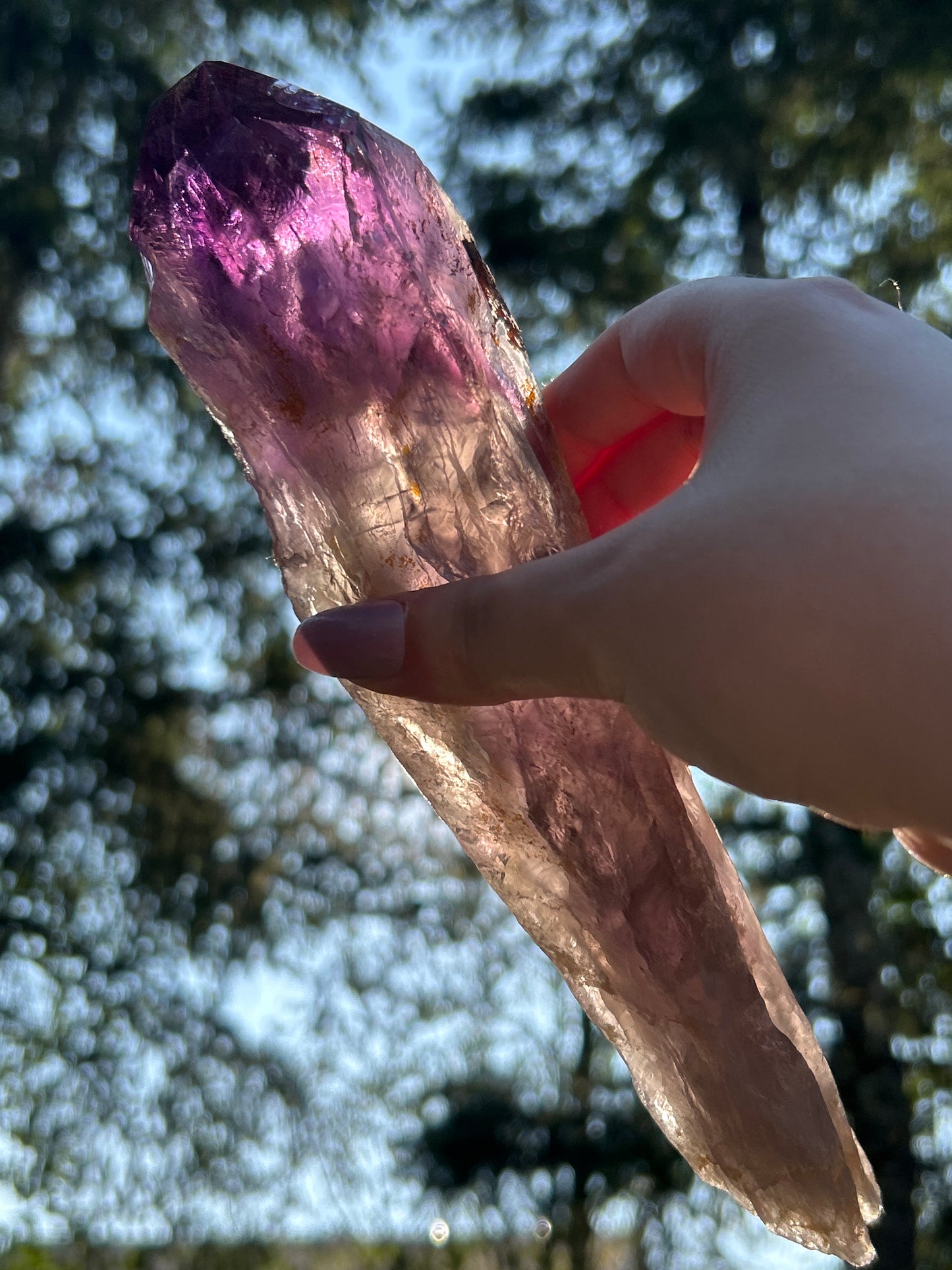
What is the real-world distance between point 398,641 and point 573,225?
4.26 metres

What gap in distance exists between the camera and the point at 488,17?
4812 mm

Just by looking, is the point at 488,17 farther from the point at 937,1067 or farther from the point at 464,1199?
the point at 464,1199

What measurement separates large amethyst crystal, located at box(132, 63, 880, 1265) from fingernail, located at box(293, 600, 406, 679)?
0.36 ft

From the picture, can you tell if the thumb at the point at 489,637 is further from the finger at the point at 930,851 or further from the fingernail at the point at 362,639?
the finger at the point at 930,851

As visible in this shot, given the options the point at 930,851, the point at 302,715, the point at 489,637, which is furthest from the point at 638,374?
the point at 302,715

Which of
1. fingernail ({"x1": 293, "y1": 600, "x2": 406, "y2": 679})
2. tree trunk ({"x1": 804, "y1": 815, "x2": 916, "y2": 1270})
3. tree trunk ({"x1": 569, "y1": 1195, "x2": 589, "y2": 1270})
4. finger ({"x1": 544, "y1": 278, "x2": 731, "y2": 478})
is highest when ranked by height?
finger ({"x1": 544, "y1": 278, "x2": 731, "y2": 478})

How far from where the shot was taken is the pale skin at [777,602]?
688mm

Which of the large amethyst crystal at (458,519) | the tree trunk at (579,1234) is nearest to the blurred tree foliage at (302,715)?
the tree trunk at (579,1234)

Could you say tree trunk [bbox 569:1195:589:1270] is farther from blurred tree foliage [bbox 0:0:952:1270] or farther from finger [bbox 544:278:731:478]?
finger [bbox 544:278:731:478]

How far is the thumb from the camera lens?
0.76m

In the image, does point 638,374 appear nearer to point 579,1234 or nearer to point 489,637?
point 489,637

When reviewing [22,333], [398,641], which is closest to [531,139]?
[22,333]

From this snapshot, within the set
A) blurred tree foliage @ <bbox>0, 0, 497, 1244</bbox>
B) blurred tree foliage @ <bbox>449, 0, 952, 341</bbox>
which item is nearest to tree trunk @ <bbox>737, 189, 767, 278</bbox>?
blurred tree foliage @ <bbox>449, 0, 952, 341</bbox>

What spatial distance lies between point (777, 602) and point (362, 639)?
329 mm
